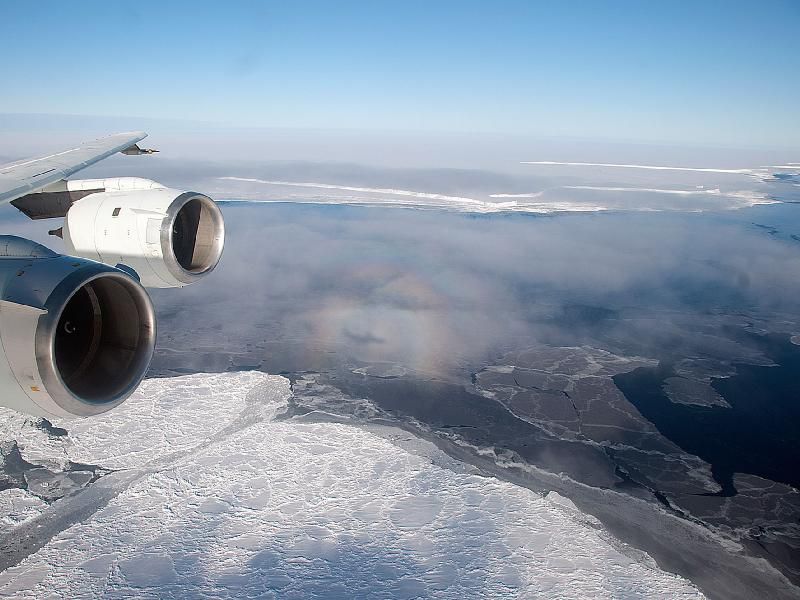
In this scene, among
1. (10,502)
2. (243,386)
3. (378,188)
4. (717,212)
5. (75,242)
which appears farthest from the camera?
(378,188)

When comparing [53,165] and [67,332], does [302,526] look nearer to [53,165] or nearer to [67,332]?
[53,165]

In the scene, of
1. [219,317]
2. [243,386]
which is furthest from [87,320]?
[219,317]

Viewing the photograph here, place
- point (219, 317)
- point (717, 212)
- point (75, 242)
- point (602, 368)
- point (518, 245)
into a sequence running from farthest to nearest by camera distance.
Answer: point (717, 212)
point (518, 245)
point (219, 317)
point (602, 368)
point (75, 242)

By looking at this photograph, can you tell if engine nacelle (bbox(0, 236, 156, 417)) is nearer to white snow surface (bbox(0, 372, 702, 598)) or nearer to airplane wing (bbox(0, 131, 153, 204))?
airplane wing (bbox(0, 131, 153, 204))

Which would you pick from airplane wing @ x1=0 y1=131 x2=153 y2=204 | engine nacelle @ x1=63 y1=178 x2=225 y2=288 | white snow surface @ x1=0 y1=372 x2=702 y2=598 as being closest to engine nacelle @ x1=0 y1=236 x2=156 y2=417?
airplane wing @ x1=0 y1=131 x2=153 y2=204

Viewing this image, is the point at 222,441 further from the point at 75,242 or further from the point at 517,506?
the point at 75,242

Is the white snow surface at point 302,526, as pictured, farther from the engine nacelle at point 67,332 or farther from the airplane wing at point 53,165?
the engine nacelle at point 67,332

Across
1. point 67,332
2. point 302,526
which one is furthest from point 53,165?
point 302,526
